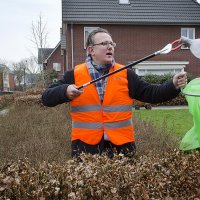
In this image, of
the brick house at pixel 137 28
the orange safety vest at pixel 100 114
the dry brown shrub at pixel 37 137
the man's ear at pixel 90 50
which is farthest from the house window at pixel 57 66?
the orange safety vest at pixel 100 114

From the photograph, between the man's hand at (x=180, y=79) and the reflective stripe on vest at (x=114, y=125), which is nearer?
the man's hand at (x=180, y=79)

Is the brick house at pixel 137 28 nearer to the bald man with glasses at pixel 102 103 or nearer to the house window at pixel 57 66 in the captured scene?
the house window at pixel 57 66

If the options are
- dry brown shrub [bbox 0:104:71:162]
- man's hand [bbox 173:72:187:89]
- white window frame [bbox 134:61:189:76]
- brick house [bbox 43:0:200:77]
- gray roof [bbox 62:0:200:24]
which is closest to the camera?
man's hand [bbox 173:72:187:89]

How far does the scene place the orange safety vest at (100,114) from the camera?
9.62ft

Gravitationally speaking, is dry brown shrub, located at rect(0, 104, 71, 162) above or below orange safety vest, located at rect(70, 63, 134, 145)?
below

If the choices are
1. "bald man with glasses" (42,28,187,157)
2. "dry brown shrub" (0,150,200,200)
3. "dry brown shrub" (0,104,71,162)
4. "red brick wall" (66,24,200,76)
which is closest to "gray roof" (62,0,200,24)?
"red brick wall" (66,24,200,76)

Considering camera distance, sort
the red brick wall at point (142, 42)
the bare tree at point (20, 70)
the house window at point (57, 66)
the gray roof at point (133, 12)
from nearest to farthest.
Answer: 1. the gray roof at point (133, 12)
2. the red brick wall at point (142, 42)
3. the house window at point (57, 66)
4. the bare tree at point (20, 70)

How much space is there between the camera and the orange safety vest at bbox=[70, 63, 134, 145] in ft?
9.62

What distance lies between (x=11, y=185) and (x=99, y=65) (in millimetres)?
1249

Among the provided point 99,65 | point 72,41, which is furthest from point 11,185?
point 72,41

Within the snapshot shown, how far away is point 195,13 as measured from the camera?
24328 millimetres

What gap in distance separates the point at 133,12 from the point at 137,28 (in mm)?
1012

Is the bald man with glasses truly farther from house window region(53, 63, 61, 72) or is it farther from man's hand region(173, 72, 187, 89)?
house window region(53, 63, 61, 72)

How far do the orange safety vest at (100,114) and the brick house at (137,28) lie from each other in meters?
20.2
